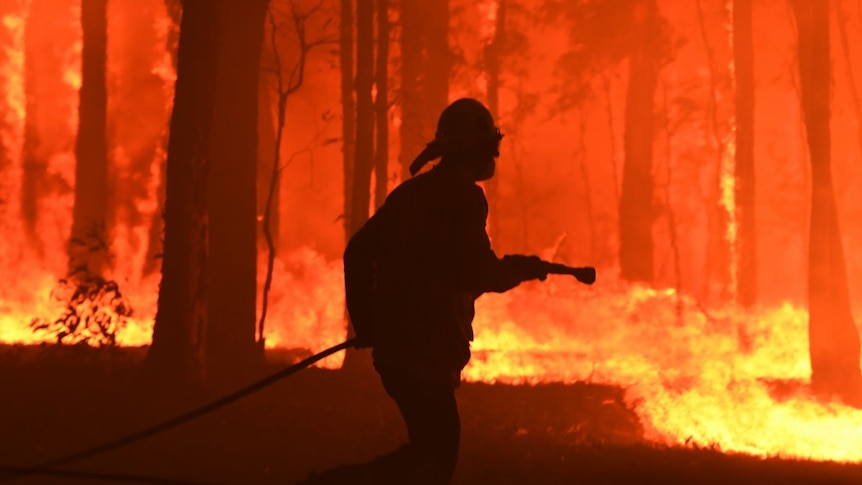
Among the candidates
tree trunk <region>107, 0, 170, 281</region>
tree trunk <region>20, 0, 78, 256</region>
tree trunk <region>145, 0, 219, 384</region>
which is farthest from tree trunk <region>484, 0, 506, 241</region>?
tree trunk <region>145, 0, 219, 384</region>

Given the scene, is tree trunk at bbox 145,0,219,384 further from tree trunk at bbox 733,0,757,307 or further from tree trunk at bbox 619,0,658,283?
tree trunk at bbox 733,0,757,307

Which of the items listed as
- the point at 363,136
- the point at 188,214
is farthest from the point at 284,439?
the point at 363,136

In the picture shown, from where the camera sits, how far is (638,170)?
953 inches

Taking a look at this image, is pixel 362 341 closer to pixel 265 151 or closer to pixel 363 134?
pixel 363 134

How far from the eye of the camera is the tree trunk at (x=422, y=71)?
24141 mm

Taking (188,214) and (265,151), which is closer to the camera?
(188,214)

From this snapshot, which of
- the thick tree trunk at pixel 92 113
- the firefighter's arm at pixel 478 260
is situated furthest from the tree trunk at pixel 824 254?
the thick tree trunk at pixel 92 113

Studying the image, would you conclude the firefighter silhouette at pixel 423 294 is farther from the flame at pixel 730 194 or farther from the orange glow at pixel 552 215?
the flame at pixel 730 194

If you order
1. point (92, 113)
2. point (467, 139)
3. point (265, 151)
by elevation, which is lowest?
point (467, 139)

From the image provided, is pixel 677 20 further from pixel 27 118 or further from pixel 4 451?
pixel 4 451

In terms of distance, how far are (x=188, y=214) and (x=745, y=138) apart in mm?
16616

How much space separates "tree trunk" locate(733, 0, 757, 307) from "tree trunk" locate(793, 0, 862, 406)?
8.58 metres

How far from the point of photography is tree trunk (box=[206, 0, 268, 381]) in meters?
11.5

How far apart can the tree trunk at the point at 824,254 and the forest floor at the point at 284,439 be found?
429 centimetres
